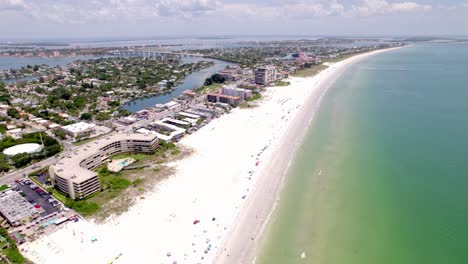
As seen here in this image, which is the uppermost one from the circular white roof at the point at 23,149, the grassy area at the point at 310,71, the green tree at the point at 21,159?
the grassy area at the point at 310,71

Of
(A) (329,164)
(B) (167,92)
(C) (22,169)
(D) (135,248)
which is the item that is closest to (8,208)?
(C) (22,169)

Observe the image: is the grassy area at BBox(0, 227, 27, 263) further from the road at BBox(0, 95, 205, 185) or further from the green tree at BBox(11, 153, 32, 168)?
the green tree at BBox(11, 153, 32, 168)

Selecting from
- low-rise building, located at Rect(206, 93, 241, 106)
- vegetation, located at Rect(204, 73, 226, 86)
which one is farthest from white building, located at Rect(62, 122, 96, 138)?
vegetation, located at Rect(204, 73, 226, 86)

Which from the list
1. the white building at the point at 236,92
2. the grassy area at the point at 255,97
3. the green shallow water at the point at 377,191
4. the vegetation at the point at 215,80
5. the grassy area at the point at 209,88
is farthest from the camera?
the vegetation at the point at 215,80

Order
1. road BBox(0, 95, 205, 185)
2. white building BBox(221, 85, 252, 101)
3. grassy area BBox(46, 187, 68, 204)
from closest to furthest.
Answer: grassy area BBox(46, 187, 68, 204), road BBox(0, 95, 205, 185), white building BBox(221, 85, 252, 101)

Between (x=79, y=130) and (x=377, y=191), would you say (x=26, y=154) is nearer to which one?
(x=79, y=130)

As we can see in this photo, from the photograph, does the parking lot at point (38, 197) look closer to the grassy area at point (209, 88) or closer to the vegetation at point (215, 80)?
the grassy area at point (209, 88)

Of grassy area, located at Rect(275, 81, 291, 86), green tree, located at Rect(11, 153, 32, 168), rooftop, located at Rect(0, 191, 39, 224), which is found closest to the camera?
rooftop, located at Rect(0, 191, 39, 224)

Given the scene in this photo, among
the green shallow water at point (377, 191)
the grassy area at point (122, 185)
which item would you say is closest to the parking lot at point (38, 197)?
the grassy area at point (122, 185)
